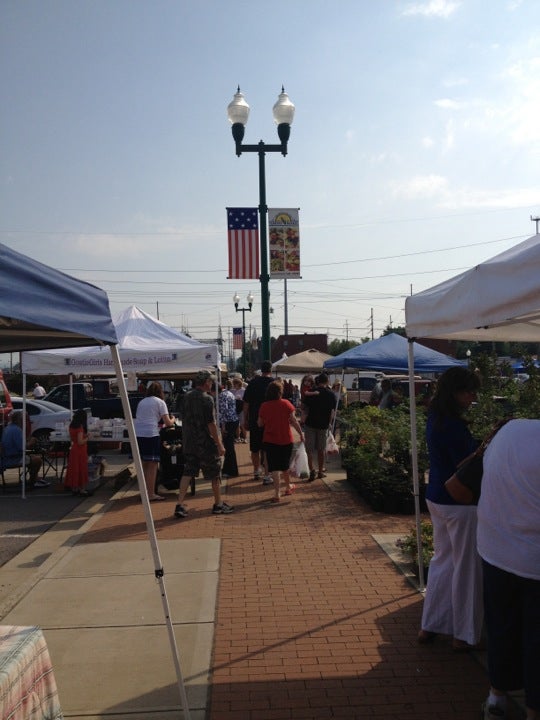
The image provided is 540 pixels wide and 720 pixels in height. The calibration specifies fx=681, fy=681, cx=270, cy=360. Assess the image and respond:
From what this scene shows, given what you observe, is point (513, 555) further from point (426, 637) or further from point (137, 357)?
point (137, 357)

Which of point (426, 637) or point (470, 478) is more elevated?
point (470, 478)

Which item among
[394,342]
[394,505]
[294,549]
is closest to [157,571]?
[294,549]

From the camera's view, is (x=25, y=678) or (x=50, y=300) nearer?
(x=25, y=678)

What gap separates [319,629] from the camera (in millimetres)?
4887

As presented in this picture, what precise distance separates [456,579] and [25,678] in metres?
2.63

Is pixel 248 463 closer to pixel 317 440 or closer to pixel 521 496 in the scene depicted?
pixel 317 440

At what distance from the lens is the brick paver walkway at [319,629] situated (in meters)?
3.84

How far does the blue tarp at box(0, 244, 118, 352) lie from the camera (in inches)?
121

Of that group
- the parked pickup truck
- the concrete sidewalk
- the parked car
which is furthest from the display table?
the parked pickup truck

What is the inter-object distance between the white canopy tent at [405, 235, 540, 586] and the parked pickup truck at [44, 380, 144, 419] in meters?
16.9

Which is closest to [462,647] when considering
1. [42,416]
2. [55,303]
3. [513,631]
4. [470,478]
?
[513,631]

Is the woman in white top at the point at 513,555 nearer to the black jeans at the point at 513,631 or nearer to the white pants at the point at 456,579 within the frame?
the black jeans at the point at 513,631

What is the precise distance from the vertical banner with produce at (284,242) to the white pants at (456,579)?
357 inches

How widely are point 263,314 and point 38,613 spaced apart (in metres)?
8.08
